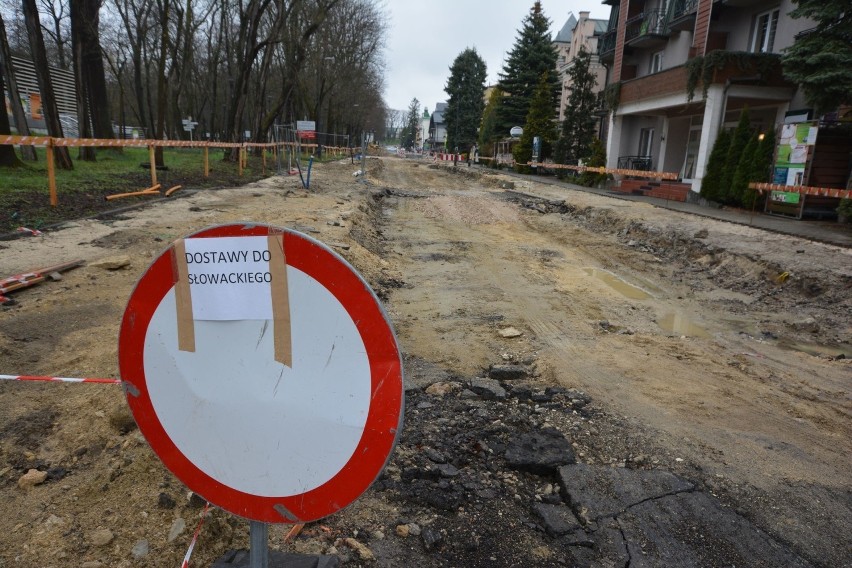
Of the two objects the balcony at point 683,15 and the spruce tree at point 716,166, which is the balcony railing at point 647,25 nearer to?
the balcony at point 683,15

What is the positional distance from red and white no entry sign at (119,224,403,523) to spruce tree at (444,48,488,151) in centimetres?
7778

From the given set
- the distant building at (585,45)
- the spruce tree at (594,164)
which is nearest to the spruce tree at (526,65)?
the distant building at (585,45)

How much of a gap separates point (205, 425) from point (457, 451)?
6.75 feet

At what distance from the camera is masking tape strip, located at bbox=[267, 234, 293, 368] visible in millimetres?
1593

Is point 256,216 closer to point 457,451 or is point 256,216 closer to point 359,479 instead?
point 457,451

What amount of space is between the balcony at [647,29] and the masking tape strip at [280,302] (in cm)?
2967

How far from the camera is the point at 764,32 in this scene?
21.6 m

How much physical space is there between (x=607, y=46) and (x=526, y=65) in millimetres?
16136

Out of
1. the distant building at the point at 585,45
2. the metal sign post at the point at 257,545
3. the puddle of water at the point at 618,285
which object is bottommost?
the puddle of water at the point at 618,285

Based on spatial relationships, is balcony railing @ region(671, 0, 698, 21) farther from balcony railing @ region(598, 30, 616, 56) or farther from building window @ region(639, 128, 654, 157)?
balcony railing @ region(598, 30, 616, 56)

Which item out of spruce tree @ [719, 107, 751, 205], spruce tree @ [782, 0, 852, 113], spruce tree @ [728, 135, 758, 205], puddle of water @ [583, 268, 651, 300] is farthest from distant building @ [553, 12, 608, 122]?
puddle of water @ [583, 268, 651, 300]

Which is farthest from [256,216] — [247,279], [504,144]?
[504,144]

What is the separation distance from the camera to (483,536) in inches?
108

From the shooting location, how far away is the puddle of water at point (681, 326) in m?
6.66
